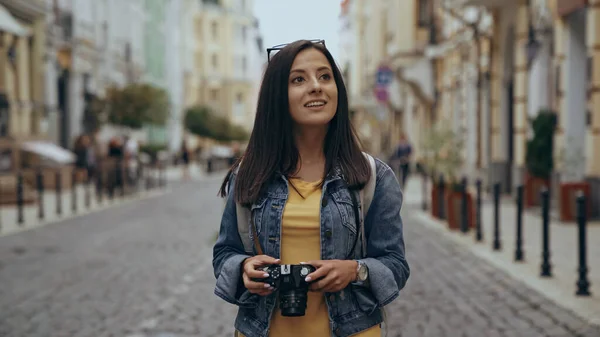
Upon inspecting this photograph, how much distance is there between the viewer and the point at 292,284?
109 inches

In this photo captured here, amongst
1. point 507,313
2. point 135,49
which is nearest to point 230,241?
point 507,313

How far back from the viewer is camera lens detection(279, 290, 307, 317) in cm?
278

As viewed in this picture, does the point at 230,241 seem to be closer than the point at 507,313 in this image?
Yes

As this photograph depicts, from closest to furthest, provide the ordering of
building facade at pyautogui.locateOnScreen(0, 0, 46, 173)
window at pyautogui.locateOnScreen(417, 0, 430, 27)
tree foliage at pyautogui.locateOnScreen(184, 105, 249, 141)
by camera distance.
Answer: building facade at pyautogui.locateOnScreen(0, 0, 46, 173) → window at pyautogui.locateOnScreen(417, 0, 430, 27) → tree foliage at pyautogui.locateOnScreen(184, 105, 249, 141)

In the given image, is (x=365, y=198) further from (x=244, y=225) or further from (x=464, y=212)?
(x=464, y=212)

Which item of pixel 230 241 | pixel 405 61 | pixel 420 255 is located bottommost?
pixel 420 255

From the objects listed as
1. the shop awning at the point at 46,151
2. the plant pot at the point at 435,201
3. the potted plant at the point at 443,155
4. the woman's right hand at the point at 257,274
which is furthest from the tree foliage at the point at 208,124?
the woman's right hand at the point at 257,274

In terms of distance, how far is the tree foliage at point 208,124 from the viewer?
227 feet

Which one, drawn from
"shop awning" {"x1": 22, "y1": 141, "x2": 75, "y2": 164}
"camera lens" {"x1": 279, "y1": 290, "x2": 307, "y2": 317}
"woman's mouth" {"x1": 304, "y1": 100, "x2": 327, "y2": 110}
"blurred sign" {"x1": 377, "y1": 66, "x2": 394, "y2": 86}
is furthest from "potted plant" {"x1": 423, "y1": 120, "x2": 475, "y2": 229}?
"blurred sign" {"x1": 377, "y1": 66, "x2": 394, "y2": 86}

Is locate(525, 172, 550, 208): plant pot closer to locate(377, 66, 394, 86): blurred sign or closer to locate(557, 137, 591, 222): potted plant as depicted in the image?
locate(557, 137, 591, 222): potted plant

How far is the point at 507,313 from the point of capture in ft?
25.7

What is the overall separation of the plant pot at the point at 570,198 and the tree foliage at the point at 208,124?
5485cm

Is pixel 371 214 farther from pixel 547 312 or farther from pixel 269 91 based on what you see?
pixel 547 312

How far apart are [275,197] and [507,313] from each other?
17.3 ft
